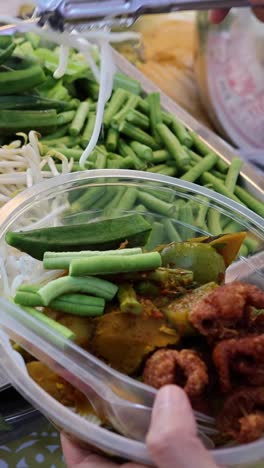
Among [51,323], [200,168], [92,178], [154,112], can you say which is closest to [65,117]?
[154,112]

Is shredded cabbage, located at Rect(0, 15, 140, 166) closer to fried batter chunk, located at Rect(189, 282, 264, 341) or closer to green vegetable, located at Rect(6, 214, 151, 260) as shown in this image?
green vegetable, located at Rect(6, 214, 151, 260)

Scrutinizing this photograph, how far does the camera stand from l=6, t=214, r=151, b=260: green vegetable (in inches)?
38.1

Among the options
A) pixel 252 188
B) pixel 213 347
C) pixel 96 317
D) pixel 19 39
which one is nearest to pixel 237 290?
pixel 213 347

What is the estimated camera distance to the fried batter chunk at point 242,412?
0.77 m

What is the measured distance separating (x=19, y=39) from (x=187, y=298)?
116cm

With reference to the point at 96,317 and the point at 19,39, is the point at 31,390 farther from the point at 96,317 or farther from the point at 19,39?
the point at 19,39

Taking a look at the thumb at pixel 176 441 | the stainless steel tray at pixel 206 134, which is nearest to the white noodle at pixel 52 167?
the stainless steel tray at pixel 206 134

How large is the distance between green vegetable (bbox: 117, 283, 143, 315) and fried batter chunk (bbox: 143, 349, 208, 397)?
0.07 meters

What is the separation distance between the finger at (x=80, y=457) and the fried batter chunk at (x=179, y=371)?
0.13m

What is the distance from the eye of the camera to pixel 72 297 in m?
0.86

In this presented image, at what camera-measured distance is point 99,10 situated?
1.10m

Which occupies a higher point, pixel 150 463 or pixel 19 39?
pixel 19 39

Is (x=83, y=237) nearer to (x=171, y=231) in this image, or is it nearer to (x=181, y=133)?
(x=171, y=231)

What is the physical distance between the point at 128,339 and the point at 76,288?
0.10 meters
